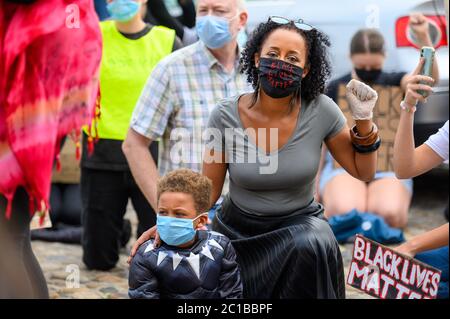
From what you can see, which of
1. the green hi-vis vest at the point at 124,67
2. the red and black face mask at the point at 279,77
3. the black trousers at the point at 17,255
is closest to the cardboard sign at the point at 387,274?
the red and black face mask at the point at 279,77

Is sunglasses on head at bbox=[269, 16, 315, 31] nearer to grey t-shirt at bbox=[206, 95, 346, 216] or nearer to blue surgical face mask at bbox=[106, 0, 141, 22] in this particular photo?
grey t-shirt at bbox=[206, 95, 346, 216]

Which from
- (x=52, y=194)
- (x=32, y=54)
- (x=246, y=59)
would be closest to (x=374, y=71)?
(x=52, y=194)

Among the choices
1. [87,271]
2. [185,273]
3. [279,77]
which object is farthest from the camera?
[87,271]

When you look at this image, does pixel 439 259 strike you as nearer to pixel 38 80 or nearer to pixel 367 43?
pixel 367 43

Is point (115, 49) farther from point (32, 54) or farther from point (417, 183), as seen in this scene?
point (417, 183)

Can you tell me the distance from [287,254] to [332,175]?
3680 mm

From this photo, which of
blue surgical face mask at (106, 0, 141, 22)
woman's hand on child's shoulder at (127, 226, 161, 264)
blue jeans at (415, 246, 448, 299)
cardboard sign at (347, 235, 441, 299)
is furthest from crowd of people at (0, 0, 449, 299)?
blue surgical face mask at (106, 0, 141, 22)

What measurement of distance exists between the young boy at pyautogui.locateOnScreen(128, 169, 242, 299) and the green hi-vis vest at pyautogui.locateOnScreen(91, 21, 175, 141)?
2.23 metres

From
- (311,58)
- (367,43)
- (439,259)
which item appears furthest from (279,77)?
(367,43)

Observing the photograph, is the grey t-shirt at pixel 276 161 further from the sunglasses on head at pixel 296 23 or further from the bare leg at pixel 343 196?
the bare leg at pixel 343 196

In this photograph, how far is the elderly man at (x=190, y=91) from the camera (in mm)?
4473

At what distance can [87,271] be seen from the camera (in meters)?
5.86

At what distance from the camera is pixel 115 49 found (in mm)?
5699

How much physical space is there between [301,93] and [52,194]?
351 cm
